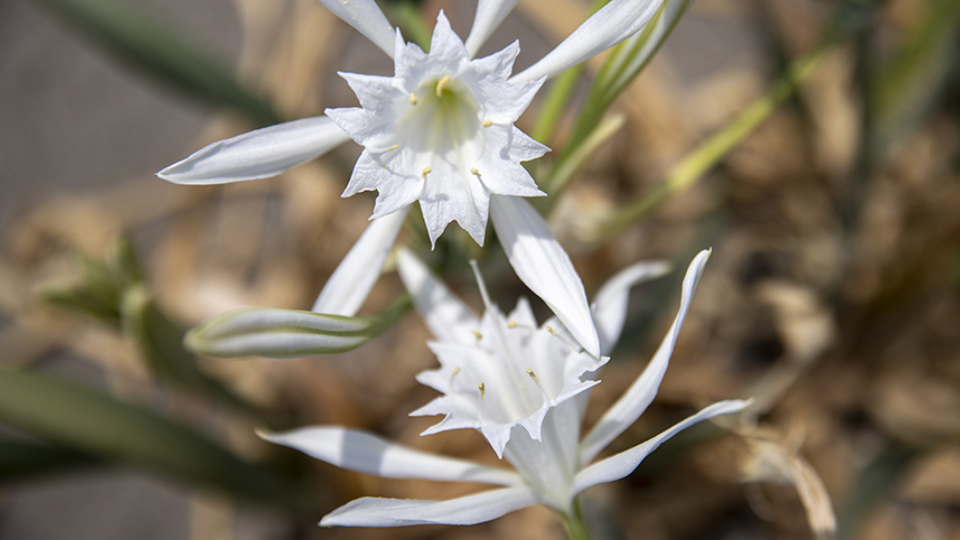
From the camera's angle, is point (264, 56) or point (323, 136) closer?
point (323, 136)

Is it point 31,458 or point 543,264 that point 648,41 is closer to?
point 543,264

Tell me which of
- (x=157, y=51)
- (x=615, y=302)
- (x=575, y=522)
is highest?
(x=157, y=51)

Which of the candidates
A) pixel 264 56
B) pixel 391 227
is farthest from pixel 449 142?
pixel 264 56

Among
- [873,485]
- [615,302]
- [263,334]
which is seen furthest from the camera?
[873,485]

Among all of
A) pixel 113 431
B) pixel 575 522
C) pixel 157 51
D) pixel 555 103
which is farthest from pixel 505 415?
pixel 157 51

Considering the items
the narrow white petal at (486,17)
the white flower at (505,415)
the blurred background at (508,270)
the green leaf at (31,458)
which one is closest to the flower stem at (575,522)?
the white flower at (505,415)

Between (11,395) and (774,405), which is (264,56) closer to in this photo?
(11,395)

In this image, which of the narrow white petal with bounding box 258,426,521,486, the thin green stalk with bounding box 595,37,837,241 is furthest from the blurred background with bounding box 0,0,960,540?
the narrow white petal with bounding box 258,426,521,486
